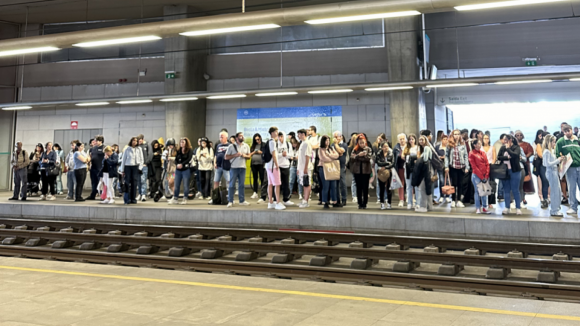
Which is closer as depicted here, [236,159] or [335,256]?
[335,256]

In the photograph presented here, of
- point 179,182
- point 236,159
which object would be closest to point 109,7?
point 179,182

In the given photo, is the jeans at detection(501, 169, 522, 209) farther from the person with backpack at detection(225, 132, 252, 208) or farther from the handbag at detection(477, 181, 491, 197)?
the person with backpack at detection(225, 132, 252, 208)

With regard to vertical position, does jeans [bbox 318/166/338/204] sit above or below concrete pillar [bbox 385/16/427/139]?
below

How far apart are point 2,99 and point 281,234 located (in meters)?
19.5

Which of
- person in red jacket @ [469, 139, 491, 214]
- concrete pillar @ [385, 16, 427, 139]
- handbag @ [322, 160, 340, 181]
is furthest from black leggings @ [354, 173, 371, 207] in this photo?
concrete pillar @ [385, 16, 427, 139]

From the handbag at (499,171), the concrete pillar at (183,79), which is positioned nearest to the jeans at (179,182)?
the concrete pillar at (183,79)

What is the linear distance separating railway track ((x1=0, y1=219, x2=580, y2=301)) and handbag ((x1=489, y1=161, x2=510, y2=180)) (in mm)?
2482

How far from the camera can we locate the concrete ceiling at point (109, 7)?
1881 cm

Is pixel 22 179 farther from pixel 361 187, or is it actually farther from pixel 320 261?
pixel 320 261

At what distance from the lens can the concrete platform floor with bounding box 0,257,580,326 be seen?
15.0ft

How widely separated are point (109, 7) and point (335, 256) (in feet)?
54.1

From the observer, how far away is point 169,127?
19469mm

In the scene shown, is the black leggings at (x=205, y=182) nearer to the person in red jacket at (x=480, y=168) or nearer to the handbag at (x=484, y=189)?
the person in red jacket at (x=480, y=168)

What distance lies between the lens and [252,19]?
7.96 meters
